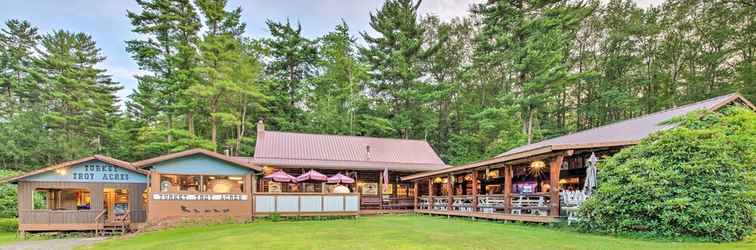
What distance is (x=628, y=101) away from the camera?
23.9 m

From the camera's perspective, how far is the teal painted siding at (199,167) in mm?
13500

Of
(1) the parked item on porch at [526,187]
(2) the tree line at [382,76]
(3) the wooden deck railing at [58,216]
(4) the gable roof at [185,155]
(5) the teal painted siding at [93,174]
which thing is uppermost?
(2) the tree line at [382,76]

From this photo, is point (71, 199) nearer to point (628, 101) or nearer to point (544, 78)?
point (544, 78)

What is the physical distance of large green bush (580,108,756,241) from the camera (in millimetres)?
7109

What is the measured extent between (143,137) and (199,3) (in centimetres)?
996

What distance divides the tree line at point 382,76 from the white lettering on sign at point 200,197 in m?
11.2

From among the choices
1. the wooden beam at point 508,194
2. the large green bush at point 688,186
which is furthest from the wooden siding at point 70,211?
the large green bush at point 688,186

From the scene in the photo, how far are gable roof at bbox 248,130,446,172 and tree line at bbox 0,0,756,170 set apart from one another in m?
5.91

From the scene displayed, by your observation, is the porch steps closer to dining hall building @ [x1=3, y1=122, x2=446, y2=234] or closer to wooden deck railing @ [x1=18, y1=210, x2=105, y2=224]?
dining hall building @ [x1=3, y1=122, x2=446, y2=234]

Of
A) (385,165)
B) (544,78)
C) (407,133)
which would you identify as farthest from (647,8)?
(385,165)

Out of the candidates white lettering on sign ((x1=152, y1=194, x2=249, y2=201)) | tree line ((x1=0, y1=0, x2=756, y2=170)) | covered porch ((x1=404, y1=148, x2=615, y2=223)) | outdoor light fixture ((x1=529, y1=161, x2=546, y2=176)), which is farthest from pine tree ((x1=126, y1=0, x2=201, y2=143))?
outdoor light fixture ((x1=529, y1=161, x2=546, y2=176))

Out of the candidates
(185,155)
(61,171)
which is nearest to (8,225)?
(61,171)

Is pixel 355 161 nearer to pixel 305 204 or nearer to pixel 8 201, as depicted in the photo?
pixel 305 204

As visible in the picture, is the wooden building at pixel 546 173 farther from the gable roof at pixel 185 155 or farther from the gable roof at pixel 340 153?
the gable roof at pixel 185 155
